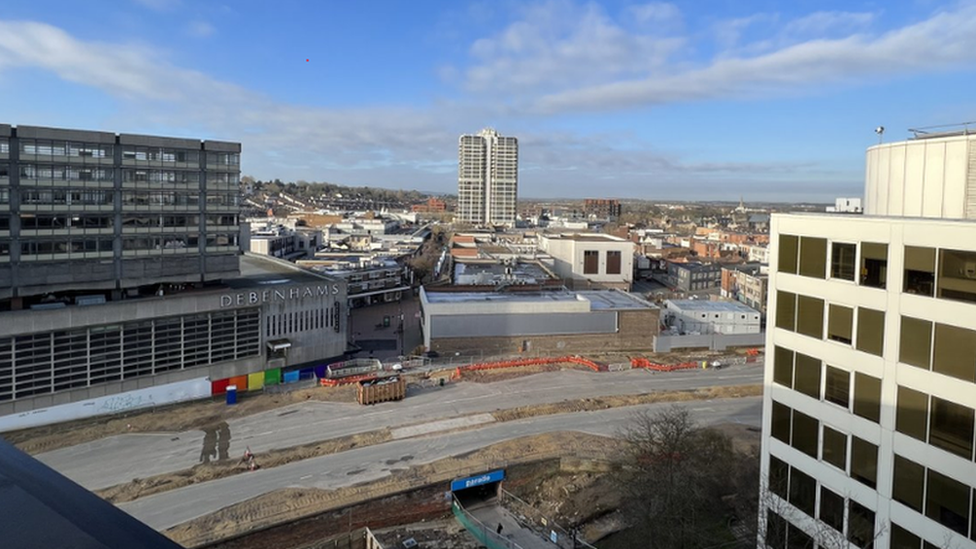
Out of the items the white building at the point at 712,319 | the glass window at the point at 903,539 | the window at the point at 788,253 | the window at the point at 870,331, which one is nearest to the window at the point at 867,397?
the window at the point at 870,331

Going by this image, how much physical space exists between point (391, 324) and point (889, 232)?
4412 cm

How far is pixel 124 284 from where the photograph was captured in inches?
1170

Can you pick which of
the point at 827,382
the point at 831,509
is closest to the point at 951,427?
the point at 827,382

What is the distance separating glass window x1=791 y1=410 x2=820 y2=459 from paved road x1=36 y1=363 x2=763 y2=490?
18.2m

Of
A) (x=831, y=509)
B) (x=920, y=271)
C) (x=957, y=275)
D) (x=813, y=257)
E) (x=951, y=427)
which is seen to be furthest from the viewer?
(x=813, y=257)

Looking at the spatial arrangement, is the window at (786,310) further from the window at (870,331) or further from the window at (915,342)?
the window at (915,342)

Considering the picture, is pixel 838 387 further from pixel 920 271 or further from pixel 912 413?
pixel 920 271

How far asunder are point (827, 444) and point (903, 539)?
191 centimetres

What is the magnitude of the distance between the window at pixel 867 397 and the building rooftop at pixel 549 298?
100.0 ft

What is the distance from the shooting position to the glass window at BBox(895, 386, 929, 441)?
9.87m

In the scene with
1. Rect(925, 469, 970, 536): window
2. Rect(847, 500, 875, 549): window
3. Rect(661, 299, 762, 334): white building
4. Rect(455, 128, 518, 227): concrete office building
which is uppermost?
Rect(455, 128, 518, 227): concrete office building

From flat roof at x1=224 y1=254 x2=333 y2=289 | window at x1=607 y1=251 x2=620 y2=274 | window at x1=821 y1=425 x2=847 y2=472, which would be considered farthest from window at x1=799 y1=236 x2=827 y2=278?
window at x1=607 y1=251 x2=620 y2=274

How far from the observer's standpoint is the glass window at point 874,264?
1053cm

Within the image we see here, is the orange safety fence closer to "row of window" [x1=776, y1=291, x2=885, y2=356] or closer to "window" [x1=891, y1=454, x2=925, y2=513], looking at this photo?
"row of window" [x1=776, y1=291, x2=885, y2=356]
